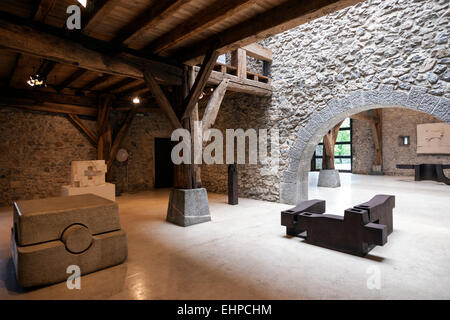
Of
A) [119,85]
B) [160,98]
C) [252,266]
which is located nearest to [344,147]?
[119,85]

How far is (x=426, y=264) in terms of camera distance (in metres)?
2.64

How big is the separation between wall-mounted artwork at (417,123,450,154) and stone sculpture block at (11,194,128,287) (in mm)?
12031

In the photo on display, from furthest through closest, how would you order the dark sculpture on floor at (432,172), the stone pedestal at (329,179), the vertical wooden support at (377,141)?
the vertical wooden support at (377,141) < the dark sculpture on floor at (432,172) < the stone pedestal at (329,179)

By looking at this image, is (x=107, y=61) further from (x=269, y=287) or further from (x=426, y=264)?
(x=426, y=264)

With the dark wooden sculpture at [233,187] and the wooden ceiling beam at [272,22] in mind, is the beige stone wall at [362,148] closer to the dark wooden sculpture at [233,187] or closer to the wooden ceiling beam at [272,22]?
the dark wooden sculpture at [233,187]

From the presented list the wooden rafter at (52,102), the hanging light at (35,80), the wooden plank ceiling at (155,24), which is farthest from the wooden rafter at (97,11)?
the wooden rafter at (52,102)

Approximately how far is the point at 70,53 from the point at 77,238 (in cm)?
223

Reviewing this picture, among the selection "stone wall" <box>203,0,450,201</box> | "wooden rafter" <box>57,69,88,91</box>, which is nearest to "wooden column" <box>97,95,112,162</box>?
"wooden rafter" <box>57,69,88,91</box>

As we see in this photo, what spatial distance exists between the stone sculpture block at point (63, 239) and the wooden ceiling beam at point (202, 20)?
7.37 feet

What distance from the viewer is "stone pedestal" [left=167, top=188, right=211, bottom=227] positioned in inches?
163

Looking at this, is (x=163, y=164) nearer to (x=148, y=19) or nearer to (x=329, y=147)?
(x=329, y=147)

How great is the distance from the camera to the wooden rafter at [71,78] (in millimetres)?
4911
